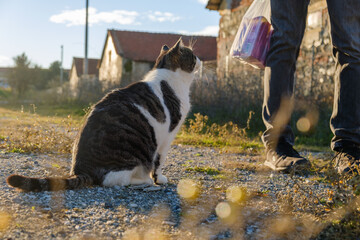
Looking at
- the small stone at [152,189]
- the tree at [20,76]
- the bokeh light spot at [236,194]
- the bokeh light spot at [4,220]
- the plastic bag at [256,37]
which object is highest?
the plastic bag at [256,37]

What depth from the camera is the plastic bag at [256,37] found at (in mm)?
3395

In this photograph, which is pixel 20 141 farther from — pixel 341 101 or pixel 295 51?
pixel 341 101

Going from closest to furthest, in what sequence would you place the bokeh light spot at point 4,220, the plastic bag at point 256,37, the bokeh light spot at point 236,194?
the bokeh light spot at point 4,220 → the bokeh light spot at point 236,194 → the plastic bag at point 256,37

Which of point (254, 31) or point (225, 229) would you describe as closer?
point (225, 229)

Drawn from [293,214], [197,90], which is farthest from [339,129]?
[197,90]

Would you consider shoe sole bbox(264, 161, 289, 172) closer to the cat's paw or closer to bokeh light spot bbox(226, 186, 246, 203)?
bokeh light spot bbox(226, 186, 246, 203)

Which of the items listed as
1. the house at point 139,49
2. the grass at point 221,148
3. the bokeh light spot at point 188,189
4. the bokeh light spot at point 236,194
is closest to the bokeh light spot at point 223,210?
the bokeh light spot at point 236,194

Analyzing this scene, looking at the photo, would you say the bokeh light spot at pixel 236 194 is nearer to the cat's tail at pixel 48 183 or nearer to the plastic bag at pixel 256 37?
the cat's tail at pixel 48 183

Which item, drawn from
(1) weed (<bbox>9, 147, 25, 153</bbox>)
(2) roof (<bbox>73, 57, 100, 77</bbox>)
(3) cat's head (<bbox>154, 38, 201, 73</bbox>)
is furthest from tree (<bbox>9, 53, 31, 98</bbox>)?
(3) cat's head (<bbox>154, 38, 201, 73</bbox>)

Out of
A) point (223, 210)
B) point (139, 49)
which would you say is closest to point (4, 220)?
point (223, 210)

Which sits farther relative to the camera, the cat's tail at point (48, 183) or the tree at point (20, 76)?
the tree at point (20, 76)

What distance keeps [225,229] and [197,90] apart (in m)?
6.50

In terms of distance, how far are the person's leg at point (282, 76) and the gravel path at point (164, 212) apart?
1.13 ft

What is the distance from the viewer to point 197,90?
8.21 metres
